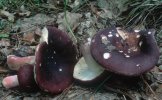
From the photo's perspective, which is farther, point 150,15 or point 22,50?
point 150,15

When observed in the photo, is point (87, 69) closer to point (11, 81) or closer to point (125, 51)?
point (125, 51)

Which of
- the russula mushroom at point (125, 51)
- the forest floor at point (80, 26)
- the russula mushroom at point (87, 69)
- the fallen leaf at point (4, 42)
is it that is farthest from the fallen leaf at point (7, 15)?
the russula mushroom at point (125, 51)

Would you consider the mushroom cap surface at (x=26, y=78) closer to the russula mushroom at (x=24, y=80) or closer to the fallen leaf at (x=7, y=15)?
the russula mushroom at (x=24, y=80)

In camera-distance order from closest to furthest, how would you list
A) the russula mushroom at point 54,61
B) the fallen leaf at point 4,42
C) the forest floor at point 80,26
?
the russula mushroom at point 54,61
the forest floor at point 80,26
the fallen leaf at point 4,42

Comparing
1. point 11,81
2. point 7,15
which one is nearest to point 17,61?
point 11,81

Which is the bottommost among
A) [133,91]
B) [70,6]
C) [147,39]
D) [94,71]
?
[133,91]

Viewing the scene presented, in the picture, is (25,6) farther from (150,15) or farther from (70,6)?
(150,15)

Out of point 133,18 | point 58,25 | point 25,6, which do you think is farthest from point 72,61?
point 25,6
